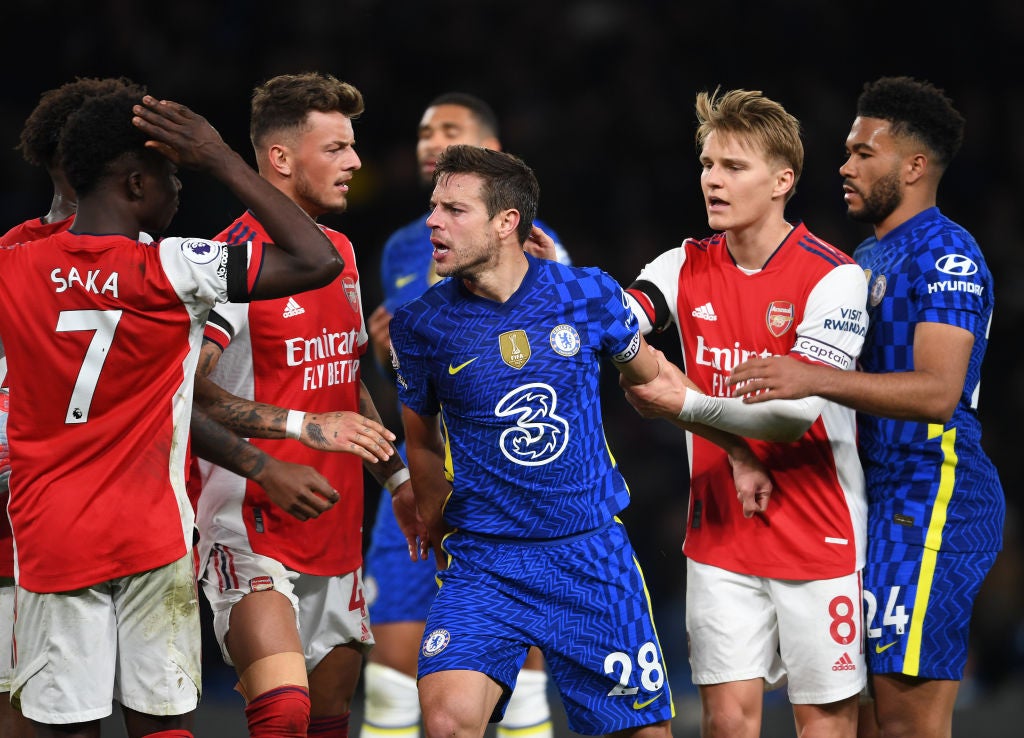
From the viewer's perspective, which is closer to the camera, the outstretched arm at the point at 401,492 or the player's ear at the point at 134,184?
the player's ear at the point at 134,184

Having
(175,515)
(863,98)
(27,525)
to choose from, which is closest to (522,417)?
(175,515)

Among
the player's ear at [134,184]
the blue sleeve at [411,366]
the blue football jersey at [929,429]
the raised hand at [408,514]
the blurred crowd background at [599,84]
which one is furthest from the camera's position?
the blurred crowd background at [599,84]

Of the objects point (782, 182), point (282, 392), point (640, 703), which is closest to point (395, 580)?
point (282, 392)

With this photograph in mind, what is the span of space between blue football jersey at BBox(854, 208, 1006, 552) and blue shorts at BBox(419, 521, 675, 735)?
99cm

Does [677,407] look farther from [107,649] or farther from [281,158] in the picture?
[107,649]

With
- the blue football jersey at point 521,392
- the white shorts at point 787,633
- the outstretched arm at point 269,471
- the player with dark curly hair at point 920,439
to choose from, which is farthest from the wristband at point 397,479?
the player with dark curly hair at point 920,439

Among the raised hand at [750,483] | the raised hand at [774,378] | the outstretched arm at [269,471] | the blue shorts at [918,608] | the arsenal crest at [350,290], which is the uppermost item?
the arsenal crest at [350,290]

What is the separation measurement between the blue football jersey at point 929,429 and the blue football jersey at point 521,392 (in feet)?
3.10

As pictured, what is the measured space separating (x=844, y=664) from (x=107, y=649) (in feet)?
7.62

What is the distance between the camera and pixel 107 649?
11.9 ft

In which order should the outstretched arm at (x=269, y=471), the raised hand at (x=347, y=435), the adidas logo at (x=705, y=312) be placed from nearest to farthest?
1. the raised hand at (x=347, y=435)
2. the outstretched arm at (x=269, y=471)
3. the adidas logo at (x=705, y=312)

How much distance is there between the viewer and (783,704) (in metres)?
8.00

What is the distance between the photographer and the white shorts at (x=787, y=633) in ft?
13.9

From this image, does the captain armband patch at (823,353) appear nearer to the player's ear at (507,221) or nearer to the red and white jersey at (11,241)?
the player's ear at (507,221)
